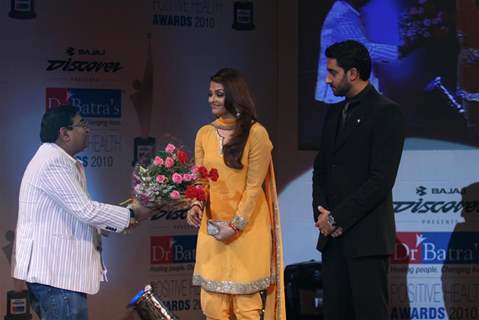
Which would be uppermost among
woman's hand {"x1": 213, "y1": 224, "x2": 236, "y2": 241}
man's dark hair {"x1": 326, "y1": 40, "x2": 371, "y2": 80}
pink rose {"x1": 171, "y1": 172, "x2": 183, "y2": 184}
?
man's dark hair {"x1": 326, "y1": 40, "x2": 371, "y2": 80}

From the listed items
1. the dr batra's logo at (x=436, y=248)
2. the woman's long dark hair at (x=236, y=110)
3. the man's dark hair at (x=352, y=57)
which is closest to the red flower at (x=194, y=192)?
the woman's long dark hair at (x=236, y=110)

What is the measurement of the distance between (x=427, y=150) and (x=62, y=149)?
2.68m

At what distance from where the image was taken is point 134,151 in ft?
16.7

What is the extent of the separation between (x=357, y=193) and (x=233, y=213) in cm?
63

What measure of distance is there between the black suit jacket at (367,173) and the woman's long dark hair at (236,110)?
45 centimetres

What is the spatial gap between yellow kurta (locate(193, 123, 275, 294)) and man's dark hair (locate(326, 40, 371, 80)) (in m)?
0.51

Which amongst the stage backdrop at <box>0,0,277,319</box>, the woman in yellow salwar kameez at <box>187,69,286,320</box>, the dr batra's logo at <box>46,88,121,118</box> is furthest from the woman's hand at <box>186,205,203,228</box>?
the dr batra's logo at <box>46,88,121,118</box>

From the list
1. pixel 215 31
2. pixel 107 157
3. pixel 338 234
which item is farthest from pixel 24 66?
pixel 338 234

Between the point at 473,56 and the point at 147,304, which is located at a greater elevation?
the point at 473,56

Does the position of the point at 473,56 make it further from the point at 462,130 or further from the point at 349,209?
the point at 349,209

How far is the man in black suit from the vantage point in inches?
132

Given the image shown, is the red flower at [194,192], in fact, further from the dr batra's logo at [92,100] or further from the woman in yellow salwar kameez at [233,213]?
the dr batra's logo at [92,100]

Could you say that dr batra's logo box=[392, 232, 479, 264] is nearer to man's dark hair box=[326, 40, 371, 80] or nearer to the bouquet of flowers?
man's dark hair box=[326, 40, 371, 80]

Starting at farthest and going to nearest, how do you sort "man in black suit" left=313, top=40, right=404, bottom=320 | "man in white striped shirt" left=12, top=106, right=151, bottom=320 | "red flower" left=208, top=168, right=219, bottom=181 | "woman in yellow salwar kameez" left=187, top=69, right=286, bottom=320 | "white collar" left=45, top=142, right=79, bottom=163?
"woman in yellow salwar kameez" left=187, top=69, right=286, bottom=320 → "red flower" left=208, top=168, right=219, bottom=181 → "man in black suit" left=313, top=40, right=404, bottom=320 → "white collar" left=45, top=142, right=79, bottom=163 → "man in white striped shirt" left=12, top=106, right=151, bottom=320
